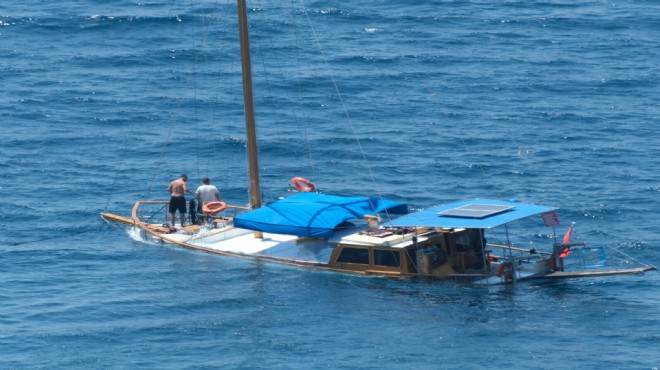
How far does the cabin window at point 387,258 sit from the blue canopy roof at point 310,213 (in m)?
2.01

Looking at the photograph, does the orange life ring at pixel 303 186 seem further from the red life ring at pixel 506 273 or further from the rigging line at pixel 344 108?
the red life ring at pixel 506 273

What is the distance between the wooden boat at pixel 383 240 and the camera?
5078 centimetres

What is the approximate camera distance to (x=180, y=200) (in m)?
57.5

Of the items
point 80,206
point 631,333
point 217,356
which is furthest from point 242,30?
point 631,333

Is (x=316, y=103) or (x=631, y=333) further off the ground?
(x=316, y=103)

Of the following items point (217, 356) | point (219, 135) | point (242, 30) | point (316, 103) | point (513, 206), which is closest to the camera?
point (217, 356)

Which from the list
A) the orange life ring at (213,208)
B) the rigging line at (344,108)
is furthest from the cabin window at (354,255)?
the rigging line at (344,108)

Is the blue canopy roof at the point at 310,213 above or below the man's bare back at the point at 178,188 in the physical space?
below

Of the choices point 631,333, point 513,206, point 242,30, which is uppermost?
point 242,30

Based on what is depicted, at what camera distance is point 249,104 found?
5638cm

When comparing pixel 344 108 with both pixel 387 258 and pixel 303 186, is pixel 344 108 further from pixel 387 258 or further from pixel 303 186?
pixel 387 258

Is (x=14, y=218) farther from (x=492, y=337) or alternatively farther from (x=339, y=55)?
(x=339, y=55)

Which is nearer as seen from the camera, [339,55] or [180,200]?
[180,200]

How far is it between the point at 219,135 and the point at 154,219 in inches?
488
